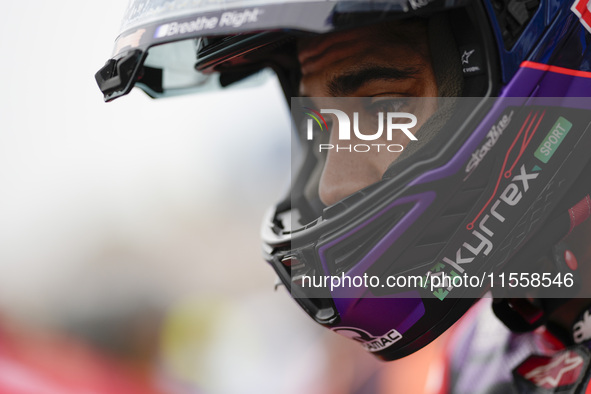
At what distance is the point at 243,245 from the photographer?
351cm

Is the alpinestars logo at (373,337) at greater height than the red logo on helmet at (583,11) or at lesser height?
lesser

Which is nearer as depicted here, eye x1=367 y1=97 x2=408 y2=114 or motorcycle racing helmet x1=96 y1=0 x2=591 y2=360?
motorcycle racing helmet x1=96 y1=0 x2=591 y2=360

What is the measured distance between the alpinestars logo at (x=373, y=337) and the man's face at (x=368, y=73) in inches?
8.8

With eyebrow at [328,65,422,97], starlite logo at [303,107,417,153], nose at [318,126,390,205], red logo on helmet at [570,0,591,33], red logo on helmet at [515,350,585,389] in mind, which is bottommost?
red logo on helmet at [515,350,585,389]

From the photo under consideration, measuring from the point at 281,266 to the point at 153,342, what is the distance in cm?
220

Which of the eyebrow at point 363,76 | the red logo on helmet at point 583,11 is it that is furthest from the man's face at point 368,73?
the red logo on helmet at point 583,11

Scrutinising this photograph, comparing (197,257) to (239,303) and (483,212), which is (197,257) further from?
(483,212)

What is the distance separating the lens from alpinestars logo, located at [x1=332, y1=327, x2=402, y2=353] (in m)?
0.80

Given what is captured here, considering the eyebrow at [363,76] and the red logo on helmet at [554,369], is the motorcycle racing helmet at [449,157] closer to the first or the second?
the eyebrow at [363,76]

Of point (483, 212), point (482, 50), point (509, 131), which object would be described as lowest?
point (483, 212)

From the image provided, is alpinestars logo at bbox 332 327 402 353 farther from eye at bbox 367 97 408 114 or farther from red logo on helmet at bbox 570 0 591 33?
red logo on helmet at bbox 570 0 591 33

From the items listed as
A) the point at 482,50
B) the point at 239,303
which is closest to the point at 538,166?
the point at 482,50

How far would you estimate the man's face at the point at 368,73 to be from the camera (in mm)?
794

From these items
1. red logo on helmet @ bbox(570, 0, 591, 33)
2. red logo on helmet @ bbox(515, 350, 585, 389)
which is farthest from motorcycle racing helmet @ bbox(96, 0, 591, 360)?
red logo on helmet @ bbox(515, 350, 585, 389)
